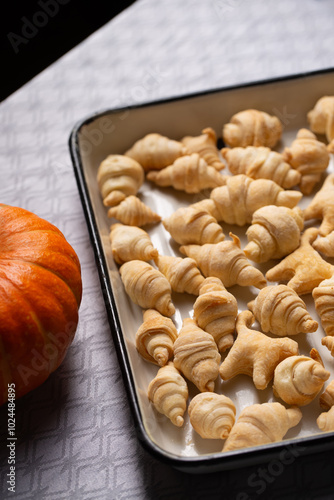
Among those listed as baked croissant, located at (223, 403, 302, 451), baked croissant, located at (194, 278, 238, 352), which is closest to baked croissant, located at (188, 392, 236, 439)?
baked croissant, located at (223, 403, 302, 451)

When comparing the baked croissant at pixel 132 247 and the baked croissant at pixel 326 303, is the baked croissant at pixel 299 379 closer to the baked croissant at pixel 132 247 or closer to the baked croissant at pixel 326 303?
the baked croissant at pixel 326 303

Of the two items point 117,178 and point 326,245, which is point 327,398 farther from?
point 117,178

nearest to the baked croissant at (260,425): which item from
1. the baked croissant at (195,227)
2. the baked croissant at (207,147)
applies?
the baked croissant at (195,227)

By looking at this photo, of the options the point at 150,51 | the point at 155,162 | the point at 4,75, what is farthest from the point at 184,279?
the point at 150,51

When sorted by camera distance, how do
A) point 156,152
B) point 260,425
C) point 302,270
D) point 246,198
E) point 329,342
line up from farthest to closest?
1. point 156,152
2. point 246,198
3. point 302,270
4. point 329,342
5. point 260,425

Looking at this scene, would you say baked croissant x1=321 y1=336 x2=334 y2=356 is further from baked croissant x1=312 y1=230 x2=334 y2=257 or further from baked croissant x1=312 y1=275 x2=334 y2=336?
baked croissant x1=312 y1=230 x2=334 y2=257

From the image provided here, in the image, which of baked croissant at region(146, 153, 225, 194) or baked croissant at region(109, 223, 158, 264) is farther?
baked croissant at region(146, 153, 225, 194)

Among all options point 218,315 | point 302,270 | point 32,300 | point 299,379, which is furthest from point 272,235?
point 32,300
